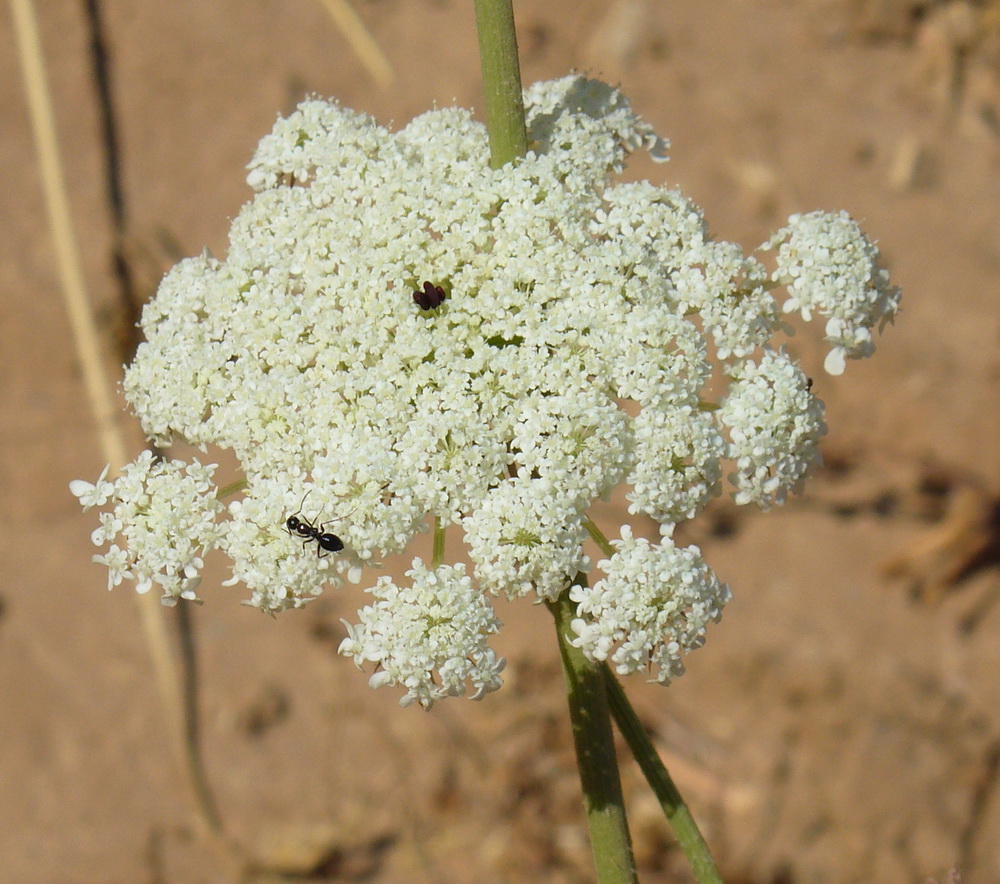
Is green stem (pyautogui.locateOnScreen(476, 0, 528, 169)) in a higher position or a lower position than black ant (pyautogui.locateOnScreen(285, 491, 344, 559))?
higher

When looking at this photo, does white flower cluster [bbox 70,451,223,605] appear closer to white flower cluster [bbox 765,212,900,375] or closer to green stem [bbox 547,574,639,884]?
green stem [bbox 547,574,639,884]

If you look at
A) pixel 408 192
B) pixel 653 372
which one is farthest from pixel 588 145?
pixel 653 372

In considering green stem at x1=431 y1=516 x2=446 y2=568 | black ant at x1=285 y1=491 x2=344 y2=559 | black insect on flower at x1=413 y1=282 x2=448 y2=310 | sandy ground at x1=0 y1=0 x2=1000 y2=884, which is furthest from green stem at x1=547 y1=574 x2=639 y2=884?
sandy ground at x1=0 y1=0 x2=1000 y2=884

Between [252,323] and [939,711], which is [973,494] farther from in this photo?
[252,323]

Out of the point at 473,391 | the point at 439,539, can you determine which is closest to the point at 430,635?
the point at 439,539

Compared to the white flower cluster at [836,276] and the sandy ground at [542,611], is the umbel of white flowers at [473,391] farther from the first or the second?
the sandy ground at [542,611]

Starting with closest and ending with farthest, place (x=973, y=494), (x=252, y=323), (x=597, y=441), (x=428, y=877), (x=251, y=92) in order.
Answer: (x=597, y=441) < (x=252, y=323) < (x=428, y=877) < (x=973, y=494) < (x=251, y=92)
